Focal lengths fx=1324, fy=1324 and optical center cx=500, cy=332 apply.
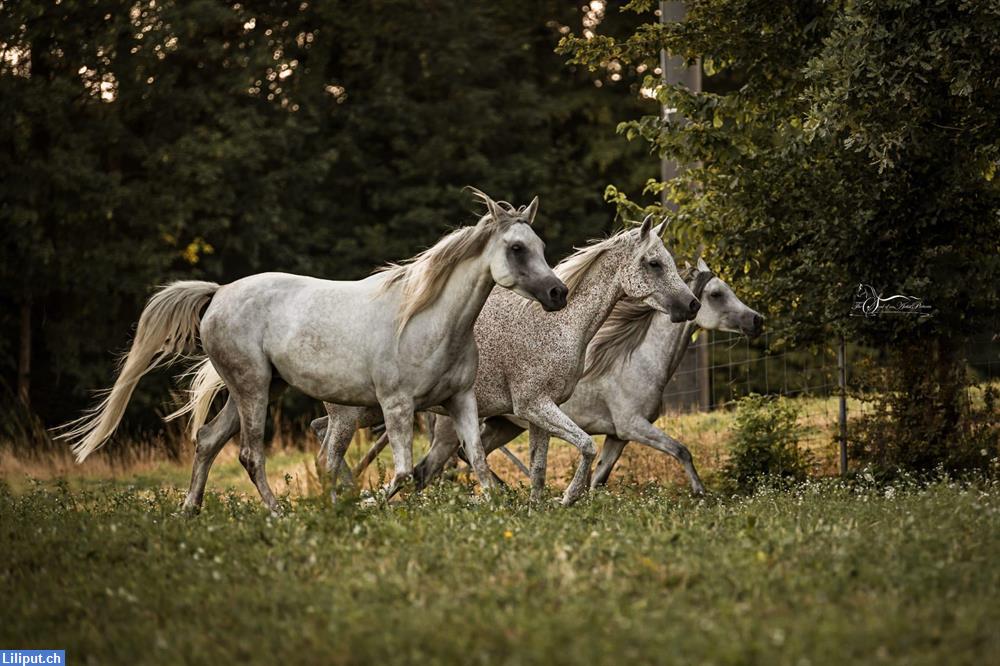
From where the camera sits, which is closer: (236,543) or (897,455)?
(236,543)

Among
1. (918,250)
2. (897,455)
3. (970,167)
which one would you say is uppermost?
(970,167)

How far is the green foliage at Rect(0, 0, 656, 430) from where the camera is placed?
24656 millimetres

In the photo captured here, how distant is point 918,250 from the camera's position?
43.4ft

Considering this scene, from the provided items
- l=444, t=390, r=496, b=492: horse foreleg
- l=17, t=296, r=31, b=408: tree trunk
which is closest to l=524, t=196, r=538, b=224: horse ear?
l=444, t=390, r=496, b=492: horse foreleg

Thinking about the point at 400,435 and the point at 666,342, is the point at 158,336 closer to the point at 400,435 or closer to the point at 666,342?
the point at 400,435

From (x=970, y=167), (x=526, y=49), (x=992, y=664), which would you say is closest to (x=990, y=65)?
(x=970, y=167)

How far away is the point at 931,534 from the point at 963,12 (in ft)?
18.3

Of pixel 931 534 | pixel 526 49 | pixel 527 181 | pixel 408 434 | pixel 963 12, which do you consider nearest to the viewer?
pixel 931 534

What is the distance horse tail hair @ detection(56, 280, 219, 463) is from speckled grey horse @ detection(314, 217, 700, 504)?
1447mm

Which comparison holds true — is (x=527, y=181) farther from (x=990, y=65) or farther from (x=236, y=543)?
(x=236, y=543)

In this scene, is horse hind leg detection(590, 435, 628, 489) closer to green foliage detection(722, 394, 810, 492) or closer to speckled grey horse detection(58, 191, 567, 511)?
green foliage detection(722, 394, 810, 492)

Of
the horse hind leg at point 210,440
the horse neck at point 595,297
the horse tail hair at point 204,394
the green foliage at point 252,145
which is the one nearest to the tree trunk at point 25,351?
the green foliage at point 252,145
